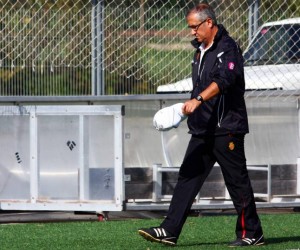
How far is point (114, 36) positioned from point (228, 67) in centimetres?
351

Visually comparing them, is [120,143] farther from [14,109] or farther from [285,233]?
[285,233]

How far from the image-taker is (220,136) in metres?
7.96

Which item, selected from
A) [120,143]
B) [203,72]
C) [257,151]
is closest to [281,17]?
[257,151]

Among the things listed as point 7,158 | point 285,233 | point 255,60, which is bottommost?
point 285,233

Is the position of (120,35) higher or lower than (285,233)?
higher

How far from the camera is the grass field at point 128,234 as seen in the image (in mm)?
8320

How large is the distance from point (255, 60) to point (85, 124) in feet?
Result: 8.01

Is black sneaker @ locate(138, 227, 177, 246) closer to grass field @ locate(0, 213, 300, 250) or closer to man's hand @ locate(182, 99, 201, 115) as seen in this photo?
grass field @ locate(0, 213, 300, 250)

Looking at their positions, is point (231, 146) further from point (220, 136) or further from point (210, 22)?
point (210, 22)

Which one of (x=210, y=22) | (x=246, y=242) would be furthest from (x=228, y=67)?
(x=246, y=242)

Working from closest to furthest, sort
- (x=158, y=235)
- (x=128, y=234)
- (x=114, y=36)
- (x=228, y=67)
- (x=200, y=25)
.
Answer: (x=228, y=67) < (x=200, y=25) < (x=158, y=235) < (x=128, y=234) < (x=114, y=36)

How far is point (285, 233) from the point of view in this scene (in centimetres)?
912

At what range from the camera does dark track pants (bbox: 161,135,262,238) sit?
26.2 feet

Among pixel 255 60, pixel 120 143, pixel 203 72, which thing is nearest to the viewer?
pixel 203 72
